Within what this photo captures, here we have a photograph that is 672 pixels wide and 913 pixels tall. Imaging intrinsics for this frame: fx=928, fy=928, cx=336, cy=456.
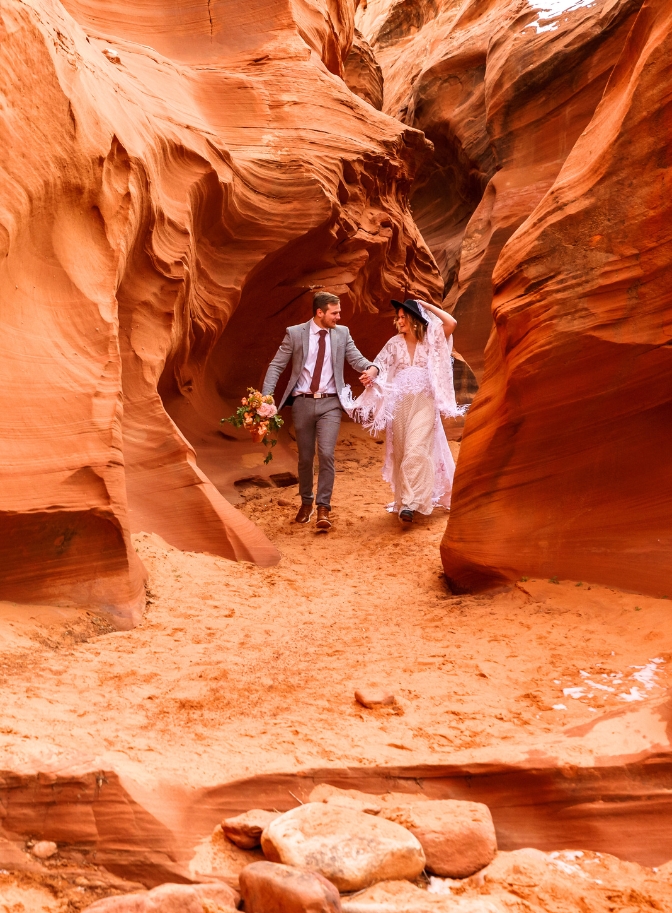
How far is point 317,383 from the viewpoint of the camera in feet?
26.9

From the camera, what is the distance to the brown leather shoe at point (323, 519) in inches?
315

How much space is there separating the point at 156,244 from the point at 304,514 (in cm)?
275

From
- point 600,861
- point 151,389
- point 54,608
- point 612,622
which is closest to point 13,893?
point 600,861

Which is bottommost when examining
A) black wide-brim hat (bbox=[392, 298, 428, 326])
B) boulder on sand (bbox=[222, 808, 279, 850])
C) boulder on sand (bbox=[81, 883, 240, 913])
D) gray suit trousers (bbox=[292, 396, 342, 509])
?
boulder on sand (bbox=[81, 883, 240, 913])

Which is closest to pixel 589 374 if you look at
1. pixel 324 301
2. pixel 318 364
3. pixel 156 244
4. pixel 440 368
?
pixel 440 368

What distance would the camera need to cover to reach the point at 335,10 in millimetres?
11906

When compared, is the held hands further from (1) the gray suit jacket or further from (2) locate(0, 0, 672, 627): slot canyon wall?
(2) locate(0, 0, 672, 627): slot canyon wall

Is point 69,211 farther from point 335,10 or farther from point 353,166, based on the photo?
point 335,10

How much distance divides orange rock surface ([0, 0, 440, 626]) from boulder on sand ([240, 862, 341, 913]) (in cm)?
260

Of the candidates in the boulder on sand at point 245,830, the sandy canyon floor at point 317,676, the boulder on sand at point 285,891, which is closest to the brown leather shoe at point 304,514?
the sandy canyon floor at point 317,676

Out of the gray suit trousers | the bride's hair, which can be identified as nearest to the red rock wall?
the bride's hair

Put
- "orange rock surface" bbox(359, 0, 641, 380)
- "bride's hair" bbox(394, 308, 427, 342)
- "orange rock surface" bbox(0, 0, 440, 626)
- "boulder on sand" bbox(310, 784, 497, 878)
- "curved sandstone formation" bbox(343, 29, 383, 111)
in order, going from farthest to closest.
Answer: "curved sandstone formation" bbox(343, 29, 383, 111)
"orange rock surface" bbox(359, 0, 641, 380)
"bride's hair" bbox(394, 308, 427, 342)
"orange rock surface" bbox(0, 0, 440, 626)
"boulder on sand" bbox(310, 784, 497, 878)

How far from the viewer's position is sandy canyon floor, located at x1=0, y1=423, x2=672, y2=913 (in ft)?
11.1

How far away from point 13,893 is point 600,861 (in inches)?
71.9
